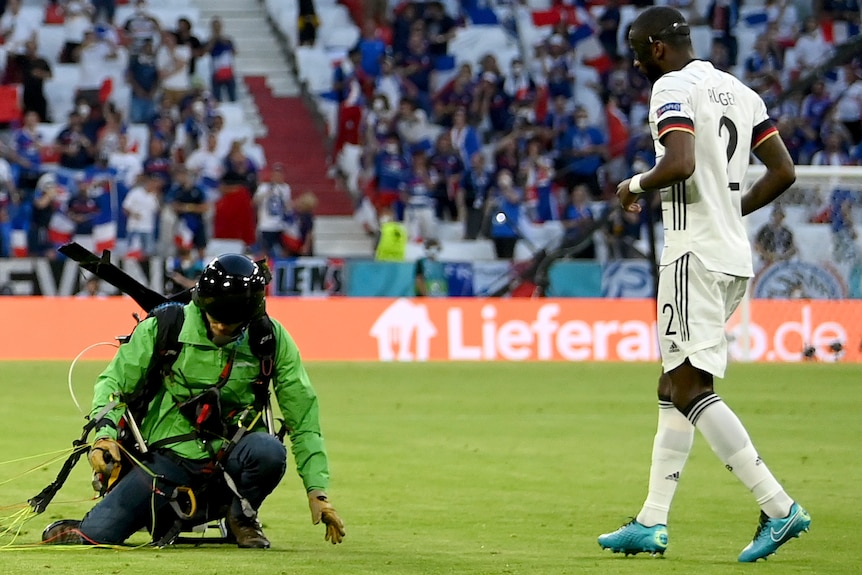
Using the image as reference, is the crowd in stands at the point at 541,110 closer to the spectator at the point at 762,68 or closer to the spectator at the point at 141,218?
the spectator at the point at 762,68

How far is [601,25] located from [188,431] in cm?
2423

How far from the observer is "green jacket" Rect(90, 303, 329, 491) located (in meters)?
7.16

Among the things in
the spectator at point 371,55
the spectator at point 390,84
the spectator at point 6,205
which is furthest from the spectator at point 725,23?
the spectator at point 6,205

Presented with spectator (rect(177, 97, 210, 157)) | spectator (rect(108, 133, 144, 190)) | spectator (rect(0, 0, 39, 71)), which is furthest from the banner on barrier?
spectator (rect(0, 0, 39, 71))

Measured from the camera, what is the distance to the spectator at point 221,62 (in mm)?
29000

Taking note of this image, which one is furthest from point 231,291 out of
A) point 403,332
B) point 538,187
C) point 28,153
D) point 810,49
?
point 810,49

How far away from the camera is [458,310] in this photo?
916 inches

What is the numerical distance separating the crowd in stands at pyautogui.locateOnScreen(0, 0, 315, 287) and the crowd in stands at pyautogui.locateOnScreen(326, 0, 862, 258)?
2.26m

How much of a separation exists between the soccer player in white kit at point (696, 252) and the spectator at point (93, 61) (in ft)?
70.9

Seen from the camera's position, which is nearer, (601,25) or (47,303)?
(47,303)

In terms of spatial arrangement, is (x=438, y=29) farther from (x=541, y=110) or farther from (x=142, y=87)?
(x=142, y=87)

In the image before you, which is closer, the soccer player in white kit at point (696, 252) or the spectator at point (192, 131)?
the soccer player in white kit at point (696, 252)

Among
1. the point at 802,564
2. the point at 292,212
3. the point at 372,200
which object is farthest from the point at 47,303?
the point at 802,564

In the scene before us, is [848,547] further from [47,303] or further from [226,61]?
[226,61]
